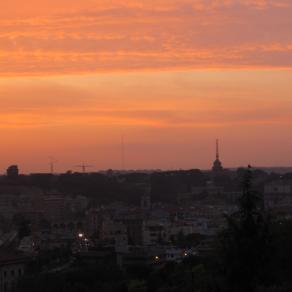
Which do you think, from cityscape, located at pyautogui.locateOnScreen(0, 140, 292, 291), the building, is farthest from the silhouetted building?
the building

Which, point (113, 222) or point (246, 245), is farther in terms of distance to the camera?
point (113, 222)

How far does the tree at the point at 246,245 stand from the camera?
519 inches

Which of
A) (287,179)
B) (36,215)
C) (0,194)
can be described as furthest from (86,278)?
(287,179)

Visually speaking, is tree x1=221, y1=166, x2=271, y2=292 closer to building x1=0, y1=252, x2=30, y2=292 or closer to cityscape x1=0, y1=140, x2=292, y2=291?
cityscape x1=0, y1=140, x2=292, y2=291

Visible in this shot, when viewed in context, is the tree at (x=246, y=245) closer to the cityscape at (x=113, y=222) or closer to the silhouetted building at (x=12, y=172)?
the cityscape at (x=113, y=222)

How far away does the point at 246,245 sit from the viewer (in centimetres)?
1325

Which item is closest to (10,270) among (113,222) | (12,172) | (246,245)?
(246,245)

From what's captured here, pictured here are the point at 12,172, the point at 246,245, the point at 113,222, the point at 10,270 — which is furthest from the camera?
the point at 12,172

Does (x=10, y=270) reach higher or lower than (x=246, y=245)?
lower

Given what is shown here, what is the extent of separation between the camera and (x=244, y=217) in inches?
530

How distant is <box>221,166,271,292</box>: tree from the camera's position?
13.2 m

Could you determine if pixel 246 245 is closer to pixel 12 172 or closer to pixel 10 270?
pixel 10 270

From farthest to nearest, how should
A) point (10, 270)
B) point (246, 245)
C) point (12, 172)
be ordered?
point (12, 172) → point (10, 270) → point (246, 245)

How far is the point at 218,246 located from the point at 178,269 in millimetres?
15284
